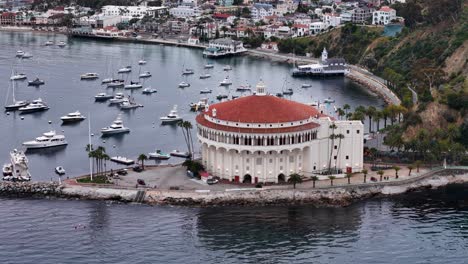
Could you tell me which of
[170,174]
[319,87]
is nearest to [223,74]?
Answer: [319,87]

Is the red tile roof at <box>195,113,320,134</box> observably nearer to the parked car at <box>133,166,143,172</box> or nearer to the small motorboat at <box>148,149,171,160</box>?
the parked car at <box>133,166,143,172</box>

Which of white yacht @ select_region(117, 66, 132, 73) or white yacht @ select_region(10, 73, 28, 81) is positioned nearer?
white yacht @ select_region(10, 73, 28, 81)

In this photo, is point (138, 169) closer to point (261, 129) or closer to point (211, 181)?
point (211, 181)

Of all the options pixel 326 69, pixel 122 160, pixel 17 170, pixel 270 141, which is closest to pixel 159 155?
pixel 122 160

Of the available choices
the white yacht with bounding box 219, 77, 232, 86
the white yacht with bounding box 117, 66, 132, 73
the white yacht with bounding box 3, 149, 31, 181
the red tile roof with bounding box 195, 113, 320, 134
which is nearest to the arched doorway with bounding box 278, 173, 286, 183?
the red tile roof with bounding box 195, 113, 320, 134

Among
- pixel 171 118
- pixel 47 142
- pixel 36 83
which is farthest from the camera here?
pixel 36 83

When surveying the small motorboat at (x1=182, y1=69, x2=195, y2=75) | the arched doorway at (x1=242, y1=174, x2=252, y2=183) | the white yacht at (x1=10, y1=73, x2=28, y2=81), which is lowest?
the arched doorway at (x1=242, y1=174, x2=252, y2=183)

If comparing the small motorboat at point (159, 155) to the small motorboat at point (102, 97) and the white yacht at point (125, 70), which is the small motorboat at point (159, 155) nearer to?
the small motorboat at point (102, 97)
